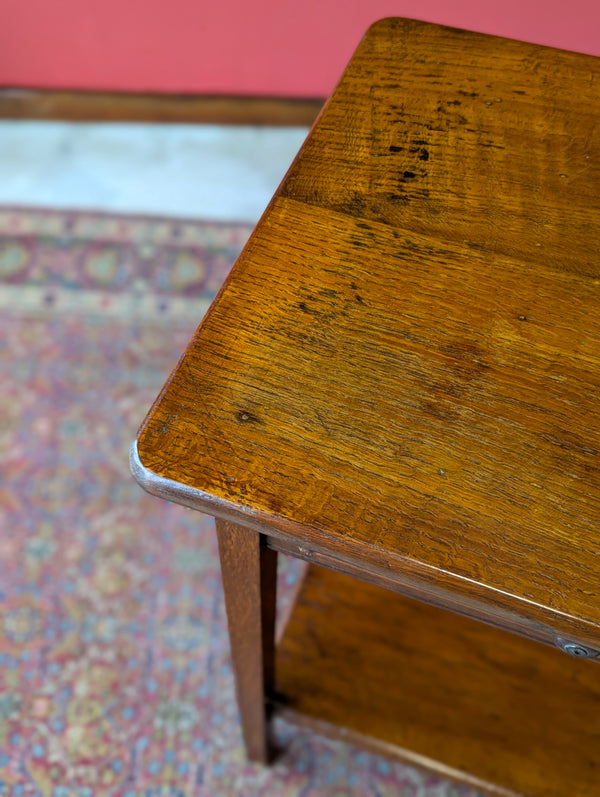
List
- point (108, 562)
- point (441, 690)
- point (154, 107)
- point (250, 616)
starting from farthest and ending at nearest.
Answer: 1. point (154, 107)
2. point (108, 562)
3. point (441, 690)
4. point (250, 616)

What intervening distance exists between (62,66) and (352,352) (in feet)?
4.57

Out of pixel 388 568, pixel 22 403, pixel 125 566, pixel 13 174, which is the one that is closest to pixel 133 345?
pixel 22 403

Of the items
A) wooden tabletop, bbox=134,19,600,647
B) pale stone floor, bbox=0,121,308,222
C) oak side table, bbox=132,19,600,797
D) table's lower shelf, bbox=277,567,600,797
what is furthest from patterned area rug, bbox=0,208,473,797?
wooden tabletop, bbox=134,19,600,647

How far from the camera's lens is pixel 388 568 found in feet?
1.47

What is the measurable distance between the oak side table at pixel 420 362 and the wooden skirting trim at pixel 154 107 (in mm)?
1001

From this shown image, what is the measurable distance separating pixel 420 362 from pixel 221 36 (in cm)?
125

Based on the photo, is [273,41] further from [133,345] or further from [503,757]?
[503,757]

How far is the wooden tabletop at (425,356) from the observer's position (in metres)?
0.45

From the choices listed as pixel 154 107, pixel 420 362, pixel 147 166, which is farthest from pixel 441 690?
pixel 154 107

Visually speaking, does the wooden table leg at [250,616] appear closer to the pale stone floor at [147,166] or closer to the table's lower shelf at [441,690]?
the table's lower shelf at [441,690]

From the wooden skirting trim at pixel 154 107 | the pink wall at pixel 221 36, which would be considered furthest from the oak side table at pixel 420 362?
the wooden skirting trim at pixel 154 107

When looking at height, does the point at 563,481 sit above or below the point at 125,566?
above

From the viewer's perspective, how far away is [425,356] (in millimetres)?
521

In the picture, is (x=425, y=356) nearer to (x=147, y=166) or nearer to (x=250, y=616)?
(x=250, y=616)
